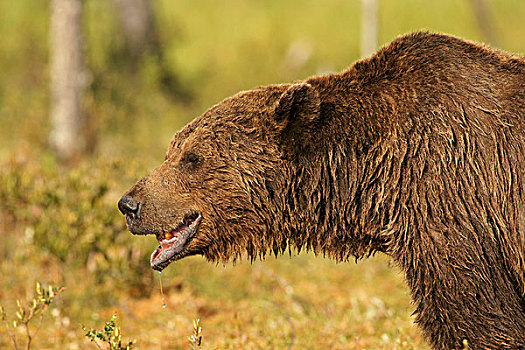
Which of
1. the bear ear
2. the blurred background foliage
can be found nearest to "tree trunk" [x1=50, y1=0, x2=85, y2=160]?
the blurred background foliage

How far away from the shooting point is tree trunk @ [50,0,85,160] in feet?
36.3

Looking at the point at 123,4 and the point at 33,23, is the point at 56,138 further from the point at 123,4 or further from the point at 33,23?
the point at 33,23

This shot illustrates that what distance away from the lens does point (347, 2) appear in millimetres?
20812

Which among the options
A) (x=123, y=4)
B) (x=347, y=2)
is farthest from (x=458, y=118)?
(x=347, y=2)

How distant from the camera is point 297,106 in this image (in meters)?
4.11

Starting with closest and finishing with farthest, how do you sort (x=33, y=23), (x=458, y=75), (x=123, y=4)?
1. (x=458, y=75)
2. (x=123, y=4)
3. (x=33, y=23)

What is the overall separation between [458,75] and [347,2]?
58.0ft

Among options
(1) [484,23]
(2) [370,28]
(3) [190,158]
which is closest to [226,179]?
(3) [190,158]

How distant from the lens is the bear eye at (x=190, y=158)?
4.25 metres

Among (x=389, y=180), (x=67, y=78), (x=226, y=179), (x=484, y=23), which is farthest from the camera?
(x=484, y=23)

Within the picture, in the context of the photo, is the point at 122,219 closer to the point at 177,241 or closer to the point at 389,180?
the point at 177,241

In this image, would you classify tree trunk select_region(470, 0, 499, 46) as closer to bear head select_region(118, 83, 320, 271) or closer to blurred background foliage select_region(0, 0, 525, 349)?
blurred background foliage select_region(0, 0, 525, 349)

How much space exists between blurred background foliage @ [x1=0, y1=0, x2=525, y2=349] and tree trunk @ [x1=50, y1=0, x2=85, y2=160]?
304mm

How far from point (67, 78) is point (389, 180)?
342 inches
